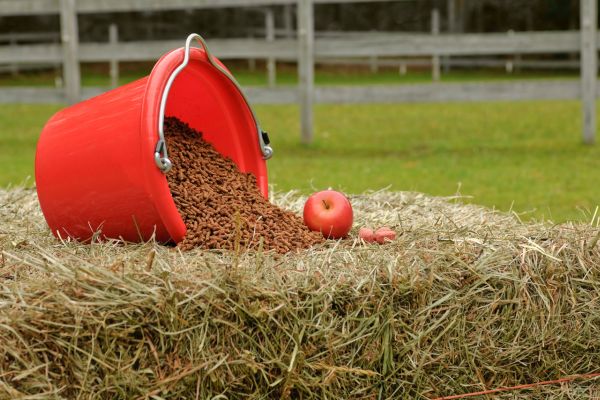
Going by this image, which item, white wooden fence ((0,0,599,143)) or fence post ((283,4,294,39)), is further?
fence post ((283,4,294,39))

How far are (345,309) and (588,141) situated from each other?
7.19 m

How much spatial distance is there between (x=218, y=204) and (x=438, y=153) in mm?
5897

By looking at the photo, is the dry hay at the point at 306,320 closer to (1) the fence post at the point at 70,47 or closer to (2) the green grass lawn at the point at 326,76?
(1) the fence post at the point at 70,47

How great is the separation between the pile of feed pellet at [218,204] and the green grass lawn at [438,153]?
1283mm

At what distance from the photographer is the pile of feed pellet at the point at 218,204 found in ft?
12.2

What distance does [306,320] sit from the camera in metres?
3.02

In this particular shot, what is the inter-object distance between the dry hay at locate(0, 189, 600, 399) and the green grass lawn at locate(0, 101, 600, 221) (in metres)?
1.22

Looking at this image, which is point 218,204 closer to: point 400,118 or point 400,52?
point 400,52

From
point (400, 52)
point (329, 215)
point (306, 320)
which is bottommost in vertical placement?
point (306, 320)

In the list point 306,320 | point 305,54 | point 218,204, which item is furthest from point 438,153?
point 306,320

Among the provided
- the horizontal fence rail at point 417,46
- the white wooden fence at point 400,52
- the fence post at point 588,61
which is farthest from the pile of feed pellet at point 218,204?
the fence post at point 588,61

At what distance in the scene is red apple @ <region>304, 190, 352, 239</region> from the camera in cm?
396

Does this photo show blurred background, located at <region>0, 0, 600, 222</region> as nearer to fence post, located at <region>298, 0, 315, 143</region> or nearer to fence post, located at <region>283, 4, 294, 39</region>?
fence post, located at <region>298, 0, 315, 143</region>

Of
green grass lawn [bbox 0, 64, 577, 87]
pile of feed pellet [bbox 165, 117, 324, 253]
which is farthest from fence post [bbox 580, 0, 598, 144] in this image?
green grass lawn [bbox 0, 64, 577, 87]
